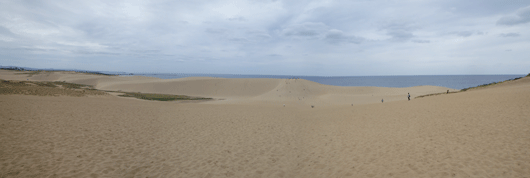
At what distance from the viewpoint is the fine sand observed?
660 cm

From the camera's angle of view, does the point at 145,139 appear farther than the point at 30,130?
Yes

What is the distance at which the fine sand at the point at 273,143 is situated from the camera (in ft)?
21.7

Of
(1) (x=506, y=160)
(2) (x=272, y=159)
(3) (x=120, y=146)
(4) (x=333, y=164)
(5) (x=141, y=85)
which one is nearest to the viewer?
(1) (x=506, y=160)

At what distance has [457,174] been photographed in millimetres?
5805

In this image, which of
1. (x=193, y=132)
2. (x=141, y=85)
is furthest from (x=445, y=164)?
(x=141, y=85)

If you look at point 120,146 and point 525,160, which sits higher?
point 525,160

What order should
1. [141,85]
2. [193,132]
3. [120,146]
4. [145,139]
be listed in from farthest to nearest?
1. [141,85]
2. [193,132]
3. [145,139]
4. [120,146]

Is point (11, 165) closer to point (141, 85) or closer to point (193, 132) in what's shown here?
point (193, 132)

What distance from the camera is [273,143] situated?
1031 centimetres

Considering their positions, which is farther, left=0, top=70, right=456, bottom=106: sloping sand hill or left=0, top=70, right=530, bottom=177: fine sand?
left=0, top=70, right=456, bottom=106: sloping sand hill

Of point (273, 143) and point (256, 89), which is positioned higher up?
point (256, 89)

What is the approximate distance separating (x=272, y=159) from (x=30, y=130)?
404 inches

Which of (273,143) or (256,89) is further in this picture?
(256,89)

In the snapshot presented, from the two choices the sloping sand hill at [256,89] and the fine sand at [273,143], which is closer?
the fine sand at [273,143]
